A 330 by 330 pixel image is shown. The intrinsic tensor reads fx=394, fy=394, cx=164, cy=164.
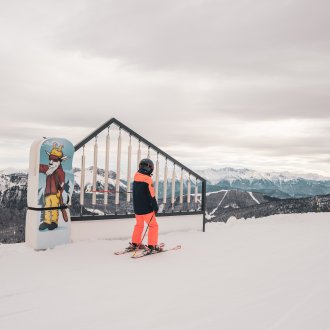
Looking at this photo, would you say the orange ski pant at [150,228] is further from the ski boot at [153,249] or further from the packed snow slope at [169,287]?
the packed snow slope at [169,287]

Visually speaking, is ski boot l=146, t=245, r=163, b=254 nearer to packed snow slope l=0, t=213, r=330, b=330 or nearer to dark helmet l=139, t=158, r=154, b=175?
packed snow slope l=0, t=213, r=330, b=330

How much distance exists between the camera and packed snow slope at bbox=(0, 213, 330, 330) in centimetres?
360

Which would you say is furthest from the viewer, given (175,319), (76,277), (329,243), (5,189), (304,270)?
(5,189)

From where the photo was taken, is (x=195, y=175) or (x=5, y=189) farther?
(x=5, y=189)

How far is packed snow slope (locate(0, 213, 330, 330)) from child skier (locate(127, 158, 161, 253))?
436 mm

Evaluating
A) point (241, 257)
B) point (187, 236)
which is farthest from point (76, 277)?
point (187, 236)

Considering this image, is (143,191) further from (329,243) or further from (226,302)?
(329,243)

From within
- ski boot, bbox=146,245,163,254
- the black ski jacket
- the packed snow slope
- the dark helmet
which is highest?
the dark helmet

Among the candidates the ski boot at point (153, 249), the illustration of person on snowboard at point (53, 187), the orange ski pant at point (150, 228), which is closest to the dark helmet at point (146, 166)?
the orange ski pant at point (150, 228)

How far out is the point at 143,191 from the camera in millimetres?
6859

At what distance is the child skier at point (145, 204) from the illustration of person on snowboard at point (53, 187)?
1.34 meters

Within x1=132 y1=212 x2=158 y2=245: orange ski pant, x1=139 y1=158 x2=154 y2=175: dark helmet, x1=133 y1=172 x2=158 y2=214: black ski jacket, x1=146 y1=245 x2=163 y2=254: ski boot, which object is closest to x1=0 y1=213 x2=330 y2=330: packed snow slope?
x1=146 y1=245 x2=163 y2=254: ski boot

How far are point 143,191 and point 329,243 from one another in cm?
396

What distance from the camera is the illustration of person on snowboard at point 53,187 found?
676 cm
